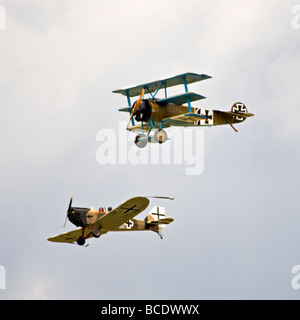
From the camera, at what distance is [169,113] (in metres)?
66.6

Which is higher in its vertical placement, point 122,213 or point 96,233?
point 122,213

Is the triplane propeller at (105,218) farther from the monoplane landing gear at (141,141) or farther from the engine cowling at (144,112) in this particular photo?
the engine cowling at (144,112)

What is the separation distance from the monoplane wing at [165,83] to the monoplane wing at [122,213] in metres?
8.65

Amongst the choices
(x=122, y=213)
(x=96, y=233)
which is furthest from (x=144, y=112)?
(x=96, y=233)

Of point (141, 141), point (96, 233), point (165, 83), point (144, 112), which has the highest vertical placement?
point (165, 83)

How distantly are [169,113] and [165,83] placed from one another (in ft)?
6.39

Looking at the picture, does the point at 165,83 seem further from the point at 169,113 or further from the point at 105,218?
the point at 105,218

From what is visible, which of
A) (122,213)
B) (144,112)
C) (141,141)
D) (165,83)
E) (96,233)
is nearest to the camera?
(122,213)

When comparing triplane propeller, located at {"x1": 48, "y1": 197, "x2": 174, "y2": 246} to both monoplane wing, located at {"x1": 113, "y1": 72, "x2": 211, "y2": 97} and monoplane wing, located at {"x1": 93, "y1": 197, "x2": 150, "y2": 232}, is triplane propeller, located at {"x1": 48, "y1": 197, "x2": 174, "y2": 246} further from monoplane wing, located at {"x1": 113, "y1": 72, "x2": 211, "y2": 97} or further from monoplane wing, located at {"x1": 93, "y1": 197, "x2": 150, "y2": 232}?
monoplane wing, located at {"x1": 113, "y1": 72, "x2": 211, "y2": 97}

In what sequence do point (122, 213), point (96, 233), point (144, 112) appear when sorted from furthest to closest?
point (144, 112)
point (96, 233)
point (122, 213)

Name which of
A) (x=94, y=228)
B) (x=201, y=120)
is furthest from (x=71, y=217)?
(x=201, y=120)

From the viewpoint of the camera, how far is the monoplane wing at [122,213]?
6128 centimetres

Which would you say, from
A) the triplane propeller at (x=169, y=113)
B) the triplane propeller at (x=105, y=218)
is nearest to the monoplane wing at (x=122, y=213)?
the triplane propeller at (x=105, y=218)

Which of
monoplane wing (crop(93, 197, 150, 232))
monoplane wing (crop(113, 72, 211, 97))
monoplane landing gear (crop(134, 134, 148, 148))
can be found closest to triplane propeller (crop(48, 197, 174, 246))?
monoplane wing (crop(93, 197, 150, 232))
